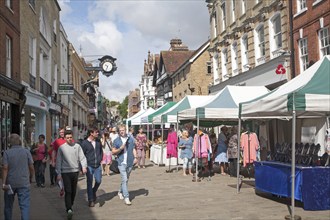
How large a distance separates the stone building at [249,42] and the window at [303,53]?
65cm

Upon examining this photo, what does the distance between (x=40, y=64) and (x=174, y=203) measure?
16108 mm

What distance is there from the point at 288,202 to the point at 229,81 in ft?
59.0

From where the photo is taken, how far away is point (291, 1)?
1925 centimetres

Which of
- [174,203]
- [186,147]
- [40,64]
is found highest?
[40,64]

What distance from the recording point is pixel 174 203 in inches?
368

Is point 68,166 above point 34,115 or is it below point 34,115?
below

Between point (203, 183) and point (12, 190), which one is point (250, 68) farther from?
point (12, 190)

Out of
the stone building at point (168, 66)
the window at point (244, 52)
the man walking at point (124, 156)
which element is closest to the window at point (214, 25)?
the window at point (244, 52)

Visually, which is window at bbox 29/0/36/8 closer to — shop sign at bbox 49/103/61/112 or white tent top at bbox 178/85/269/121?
shop sign at bbox 49/103/61/112

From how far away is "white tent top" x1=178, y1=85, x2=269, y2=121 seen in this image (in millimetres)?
13398

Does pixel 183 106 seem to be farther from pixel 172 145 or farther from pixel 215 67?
pixel 215 67

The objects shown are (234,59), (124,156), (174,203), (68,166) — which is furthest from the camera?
(234,59)

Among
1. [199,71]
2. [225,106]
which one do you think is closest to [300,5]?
[225,106]

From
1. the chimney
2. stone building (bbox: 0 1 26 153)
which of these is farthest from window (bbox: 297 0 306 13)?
the chimney
